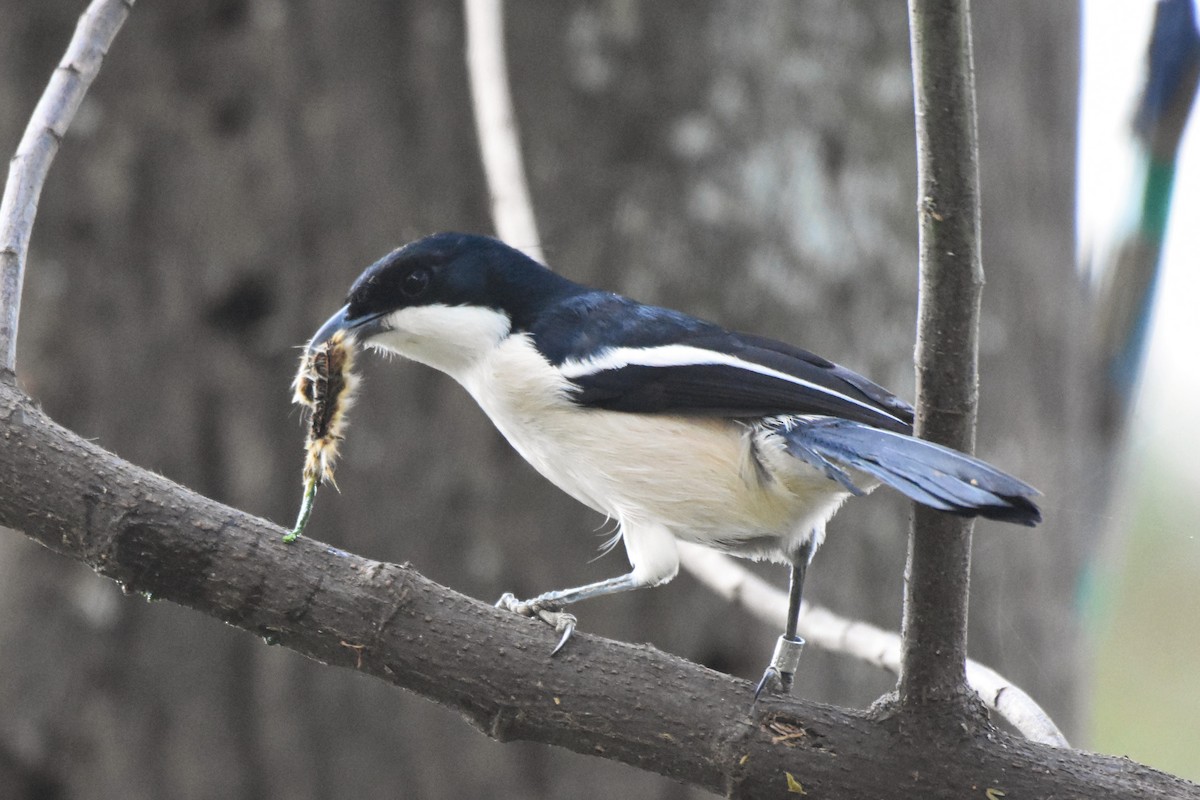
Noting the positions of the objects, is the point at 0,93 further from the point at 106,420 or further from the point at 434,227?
the point at 434,227

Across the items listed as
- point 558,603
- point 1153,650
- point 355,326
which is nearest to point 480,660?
point 558,603

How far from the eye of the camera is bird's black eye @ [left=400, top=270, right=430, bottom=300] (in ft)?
9.01

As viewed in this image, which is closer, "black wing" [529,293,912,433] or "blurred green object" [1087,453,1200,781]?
"black wing" [529,293,912,433]

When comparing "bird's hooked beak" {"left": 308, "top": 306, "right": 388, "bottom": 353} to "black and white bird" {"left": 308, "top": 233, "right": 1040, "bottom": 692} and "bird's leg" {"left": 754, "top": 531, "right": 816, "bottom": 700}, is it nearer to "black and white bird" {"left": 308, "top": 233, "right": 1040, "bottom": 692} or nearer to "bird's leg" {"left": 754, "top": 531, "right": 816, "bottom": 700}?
"black and white bird" {"left": 308, "top": 233, "right": 1040, "bottom": 692}

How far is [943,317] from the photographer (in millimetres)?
1675

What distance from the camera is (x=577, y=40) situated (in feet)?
14.4

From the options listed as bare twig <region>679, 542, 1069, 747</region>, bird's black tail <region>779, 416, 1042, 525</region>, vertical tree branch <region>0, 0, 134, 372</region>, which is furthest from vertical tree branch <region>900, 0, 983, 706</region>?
vertical tree branch <region>0, 0, 134, 372</region>

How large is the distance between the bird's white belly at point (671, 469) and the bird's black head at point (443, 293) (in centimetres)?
20

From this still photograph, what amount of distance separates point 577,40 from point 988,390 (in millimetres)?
1948

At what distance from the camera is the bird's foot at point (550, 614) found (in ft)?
6.37

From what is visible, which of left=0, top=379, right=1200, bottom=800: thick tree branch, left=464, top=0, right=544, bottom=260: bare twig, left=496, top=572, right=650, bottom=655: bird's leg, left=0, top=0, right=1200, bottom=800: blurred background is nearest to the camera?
left=0, top=379, right=1200, bottom=800: thick tree branch

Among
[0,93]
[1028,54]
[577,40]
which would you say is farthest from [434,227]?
[1028,54]

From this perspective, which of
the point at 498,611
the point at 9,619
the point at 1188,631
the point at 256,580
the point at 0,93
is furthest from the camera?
the point at 1188,631

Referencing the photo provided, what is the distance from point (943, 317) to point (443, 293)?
1399mm
